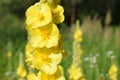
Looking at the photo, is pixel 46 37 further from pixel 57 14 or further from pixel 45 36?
pixel 57 14

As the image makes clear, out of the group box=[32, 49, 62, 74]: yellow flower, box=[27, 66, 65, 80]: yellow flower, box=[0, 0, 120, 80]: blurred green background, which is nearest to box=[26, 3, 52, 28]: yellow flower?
box=[32, 49, 62, 74]: yellow flower

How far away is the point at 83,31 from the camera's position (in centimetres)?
1309

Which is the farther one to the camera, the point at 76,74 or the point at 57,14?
the point at 76,74

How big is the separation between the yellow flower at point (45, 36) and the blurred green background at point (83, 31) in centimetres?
457

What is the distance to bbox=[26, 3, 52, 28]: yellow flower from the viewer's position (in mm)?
2146

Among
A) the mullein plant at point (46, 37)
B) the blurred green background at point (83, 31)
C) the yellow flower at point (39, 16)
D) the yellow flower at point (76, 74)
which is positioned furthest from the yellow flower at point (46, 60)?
the blurred green background at point (83, 31)

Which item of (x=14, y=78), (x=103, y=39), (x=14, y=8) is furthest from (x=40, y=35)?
(x=14, y=8)

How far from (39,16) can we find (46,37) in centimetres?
11

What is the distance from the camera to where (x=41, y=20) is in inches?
85.8

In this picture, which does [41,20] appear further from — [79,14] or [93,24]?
[79,14]

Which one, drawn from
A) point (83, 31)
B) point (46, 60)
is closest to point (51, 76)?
point (46, 60)

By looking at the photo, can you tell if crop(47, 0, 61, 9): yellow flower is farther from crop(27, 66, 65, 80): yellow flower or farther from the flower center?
crop(27, 66, 65, 80): yellow flower

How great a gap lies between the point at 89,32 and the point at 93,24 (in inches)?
11.0

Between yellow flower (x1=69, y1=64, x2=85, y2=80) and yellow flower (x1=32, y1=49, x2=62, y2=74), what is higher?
yellow flower (x1=32, y1=49, x2=62, y2=74)
